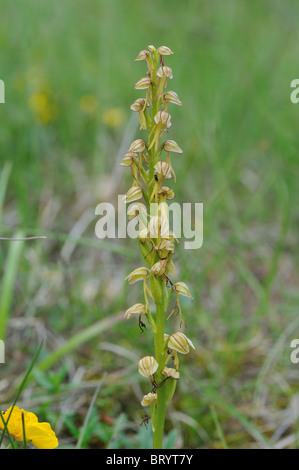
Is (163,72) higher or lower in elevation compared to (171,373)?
higher

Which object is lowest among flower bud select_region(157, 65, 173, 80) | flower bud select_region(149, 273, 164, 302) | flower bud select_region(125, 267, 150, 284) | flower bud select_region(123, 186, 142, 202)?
flower bud select_region(149, 273, 164, 302)

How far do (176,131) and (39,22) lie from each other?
161cm

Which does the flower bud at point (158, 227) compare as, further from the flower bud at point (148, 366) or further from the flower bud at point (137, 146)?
the flower bud at point (148, 366)

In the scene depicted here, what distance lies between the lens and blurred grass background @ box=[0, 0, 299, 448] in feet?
5.68

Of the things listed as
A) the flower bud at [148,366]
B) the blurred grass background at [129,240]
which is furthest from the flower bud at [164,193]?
the blurred grass background at [129,240]

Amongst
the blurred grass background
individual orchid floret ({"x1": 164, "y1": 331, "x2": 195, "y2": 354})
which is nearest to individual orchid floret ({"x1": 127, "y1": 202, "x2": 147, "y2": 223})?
individual orchid floret ({"x1": 164, "y1": 331, "x2": 195, "y2": 354})

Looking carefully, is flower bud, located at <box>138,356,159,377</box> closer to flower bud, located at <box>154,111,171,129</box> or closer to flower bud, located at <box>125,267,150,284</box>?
flower bud, located at <box>125,267,150,284</box>

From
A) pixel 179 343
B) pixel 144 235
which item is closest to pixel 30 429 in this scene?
pixel 179 343

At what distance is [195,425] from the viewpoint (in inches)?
63.7

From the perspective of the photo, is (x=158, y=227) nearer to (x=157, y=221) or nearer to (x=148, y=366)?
(x=157, y=221)

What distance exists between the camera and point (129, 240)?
8.86 ft
